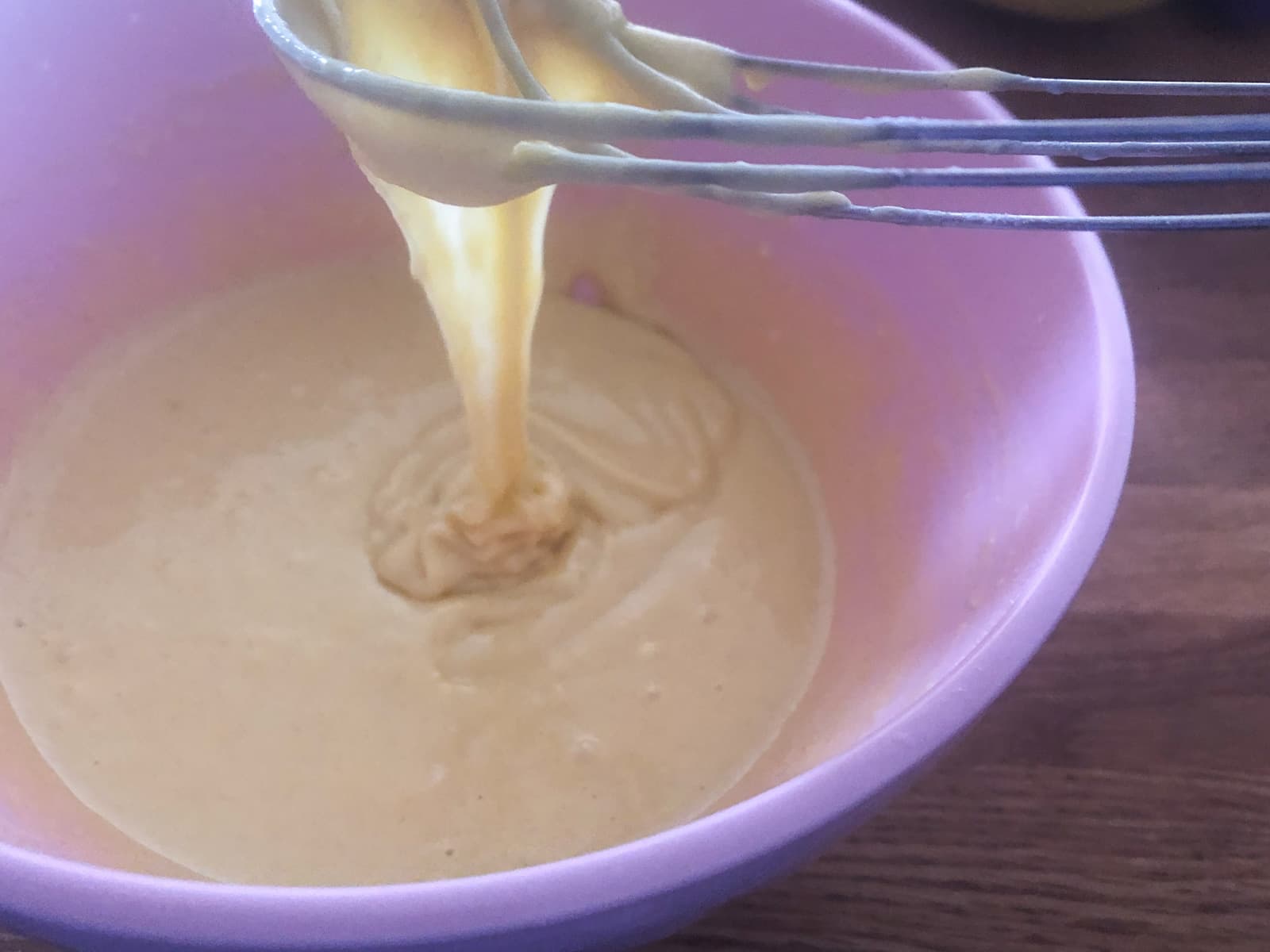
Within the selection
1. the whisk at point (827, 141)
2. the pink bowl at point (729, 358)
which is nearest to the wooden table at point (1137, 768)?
the pink bowl at point (729, 358)

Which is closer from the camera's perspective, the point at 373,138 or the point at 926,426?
the point at 373,138

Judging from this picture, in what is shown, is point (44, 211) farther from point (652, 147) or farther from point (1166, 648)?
point (1166, 648)

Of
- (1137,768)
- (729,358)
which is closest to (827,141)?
(1137,768)

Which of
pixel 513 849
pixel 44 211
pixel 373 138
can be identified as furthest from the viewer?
pixel 44 211

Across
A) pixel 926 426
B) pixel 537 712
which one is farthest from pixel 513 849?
pixel 926 426

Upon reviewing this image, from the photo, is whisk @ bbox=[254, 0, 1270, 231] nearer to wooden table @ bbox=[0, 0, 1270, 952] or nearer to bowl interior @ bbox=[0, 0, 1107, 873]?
bowl interior @ bbox=[0, 0, 1107, 873]

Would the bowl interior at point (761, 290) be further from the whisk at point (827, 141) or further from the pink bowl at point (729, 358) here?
the whisk at point (827, 141)

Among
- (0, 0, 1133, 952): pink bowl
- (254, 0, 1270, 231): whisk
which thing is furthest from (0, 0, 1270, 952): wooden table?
(254, 0, 1270, 231): whisk
